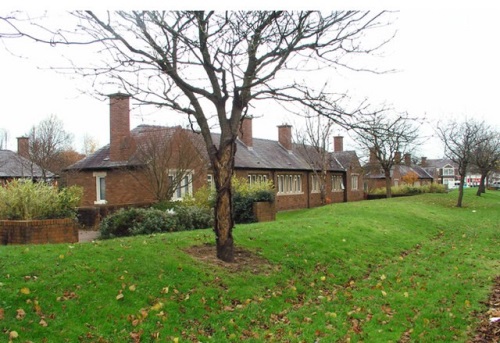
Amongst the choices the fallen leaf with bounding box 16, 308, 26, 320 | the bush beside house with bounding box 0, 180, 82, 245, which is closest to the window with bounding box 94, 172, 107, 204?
the bush beside house with bounding box 0, 180, 82, 245

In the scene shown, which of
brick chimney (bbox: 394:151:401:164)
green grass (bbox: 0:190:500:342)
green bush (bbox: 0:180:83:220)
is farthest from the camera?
brick chimney (bbox: 394:151:401:164)

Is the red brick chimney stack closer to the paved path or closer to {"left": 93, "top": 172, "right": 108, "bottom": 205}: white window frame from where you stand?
{"left": 93, "top": 172, "right": 108, "bottom": 205}: white window frame

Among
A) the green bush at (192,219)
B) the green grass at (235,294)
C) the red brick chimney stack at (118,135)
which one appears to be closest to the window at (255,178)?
the red brick chimney stack at (118,135)

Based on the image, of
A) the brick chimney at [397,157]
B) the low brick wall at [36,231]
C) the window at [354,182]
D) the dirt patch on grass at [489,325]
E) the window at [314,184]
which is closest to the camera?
the dirt patch on grass at [489,325]

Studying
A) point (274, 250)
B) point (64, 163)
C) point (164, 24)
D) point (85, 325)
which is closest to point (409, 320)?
point (274, 250)

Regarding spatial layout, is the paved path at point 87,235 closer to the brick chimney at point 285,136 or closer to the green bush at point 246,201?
the green bush at point 246,201

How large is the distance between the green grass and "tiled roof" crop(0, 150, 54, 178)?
30.9m

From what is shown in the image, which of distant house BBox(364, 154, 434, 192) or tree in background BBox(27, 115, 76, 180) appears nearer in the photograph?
tree in background BBox(27, 115, 76, 180)


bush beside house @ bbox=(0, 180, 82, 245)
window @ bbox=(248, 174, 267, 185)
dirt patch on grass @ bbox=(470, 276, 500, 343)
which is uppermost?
window @ bbox=(248, 174, 267, 185)

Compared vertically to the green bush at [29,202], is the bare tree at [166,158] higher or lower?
higher

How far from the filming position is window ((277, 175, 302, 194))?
3631 cm

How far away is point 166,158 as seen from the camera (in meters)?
21.8

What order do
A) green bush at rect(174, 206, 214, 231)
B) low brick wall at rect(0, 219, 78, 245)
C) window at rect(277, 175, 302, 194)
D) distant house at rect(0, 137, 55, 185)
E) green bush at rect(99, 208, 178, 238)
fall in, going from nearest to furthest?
low brick wall at rect(0, 219, 78, 245), green bush at rect(99, 208, 178, 238), green bush at rect(174, 206, 214, 231), window at rect(277, 175, 302, 194), distant house at rect(0, 137, 55, 185)

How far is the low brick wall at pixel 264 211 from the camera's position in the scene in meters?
18.9
